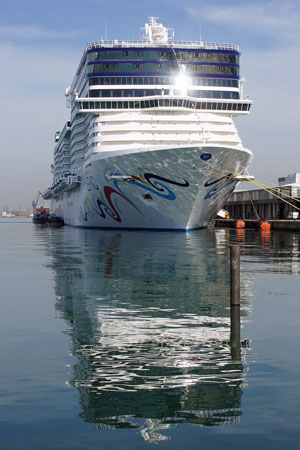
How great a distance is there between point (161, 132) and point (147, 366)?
144 ft

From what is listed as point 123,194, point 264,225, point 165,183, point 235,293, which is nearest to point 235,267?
point 235,293

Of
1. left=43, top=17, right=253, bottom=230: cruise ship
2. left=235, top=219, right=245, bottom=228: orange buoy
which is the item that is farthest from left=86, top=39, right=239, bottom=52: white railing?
left=235, top=219, right=245, bottom=228: orange buoy

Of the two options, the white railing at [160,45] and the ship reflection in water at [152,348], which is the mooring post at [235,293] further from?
the white railing at [160,45]

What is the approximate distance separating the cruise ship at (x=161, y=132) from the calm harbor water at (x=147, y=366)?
90.5 feet

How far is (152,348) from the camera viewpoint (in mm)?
11891

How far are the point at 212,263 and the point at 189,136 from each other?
82.4ft

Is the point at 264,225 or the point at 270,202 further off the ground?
the point at 270,202

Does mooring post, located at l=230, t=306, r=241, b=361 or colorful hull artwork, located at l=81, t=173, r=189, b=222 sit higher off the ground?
colorful hull artwork, located at l=81, t=173, r=189, b=222

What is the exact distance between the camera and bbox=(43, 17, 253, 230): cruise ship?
4938cm

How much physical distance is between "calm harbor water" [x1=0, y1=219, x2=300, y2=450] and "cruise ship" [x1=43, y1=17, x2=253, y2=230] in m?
27.6

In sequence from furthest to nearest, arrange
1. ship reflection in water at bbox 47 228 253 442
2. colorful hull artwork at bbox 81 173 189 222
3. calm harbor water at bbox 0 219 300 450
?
colorful hull artwork at bbox 81 173 189 222
ship reflection in water at bbox 47 228 253 442
calm harbor water at bbox 0 219 300 450

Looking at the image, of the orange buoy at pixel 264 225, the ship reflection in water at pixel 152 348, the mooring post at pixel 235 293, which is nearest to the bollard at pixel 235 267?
the mooring post at pixel 235 293

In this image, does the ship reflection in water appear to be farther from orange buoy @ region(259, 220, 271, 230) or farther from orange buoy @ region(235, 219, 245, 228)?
orange buoy @ region(235, 219, 245, 228)

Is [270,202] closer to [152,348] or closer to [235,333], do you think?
[235,333]
